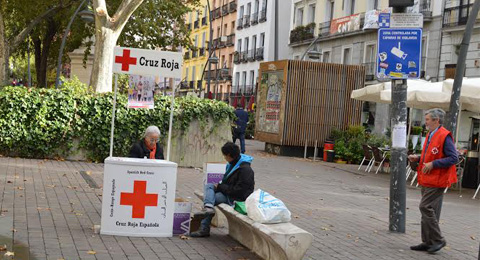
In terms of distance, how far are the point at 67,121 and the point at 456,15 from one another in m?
24.0

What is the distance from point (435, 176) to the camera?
9148 mm

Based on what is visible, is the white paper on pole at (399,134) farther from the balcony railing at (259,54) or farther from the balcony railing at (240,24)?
the balcony railing at (240,24)

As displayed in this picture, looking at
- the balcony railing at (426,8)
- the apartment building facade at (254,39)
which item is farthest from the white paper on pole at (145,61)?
the apartment building facade at (254,39)

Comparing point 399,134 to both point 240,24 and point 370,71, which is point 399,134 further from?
point 240,24

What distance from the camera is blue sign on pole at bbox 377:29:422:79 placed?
10594mm

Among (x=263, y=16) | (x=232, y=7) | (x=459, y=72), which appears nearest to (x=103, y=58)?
(x=459, y=72)

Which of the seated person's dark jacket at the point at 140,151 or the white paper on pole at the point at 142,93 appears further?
the white paper on pole at the point at 142,93

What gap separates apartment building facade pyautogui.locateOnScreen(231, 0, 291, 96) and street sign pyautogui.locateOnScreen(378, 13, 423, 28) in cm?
4822

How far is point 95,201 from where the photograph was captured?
1189 cm

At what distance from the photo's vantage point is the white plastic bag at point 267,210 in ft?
26.1

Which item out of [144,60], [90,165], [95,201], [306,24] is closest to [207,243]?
[144,60]

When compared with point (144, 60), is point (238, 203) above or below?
below

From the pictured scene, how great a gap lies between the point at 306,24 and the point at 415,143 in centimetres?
3015

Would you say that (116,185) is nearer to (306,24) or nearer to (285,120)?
(285,120)
